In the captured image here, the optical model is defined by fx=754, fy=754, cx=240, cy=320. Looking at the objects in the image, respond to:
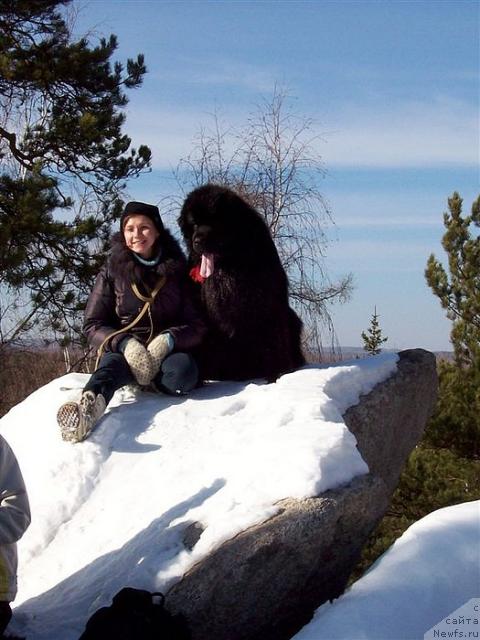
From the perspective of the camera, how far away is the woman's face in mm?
4730

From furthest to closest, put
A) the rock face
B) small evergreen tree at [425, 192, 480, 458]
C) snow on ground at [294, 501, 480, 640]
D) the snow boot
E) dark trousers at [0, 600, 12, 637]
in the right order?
small evergreen tree at [425, 192, 480, 458], the snow boot, the rock face, dark trousers at [0, 600, 12, 637], snow on ground at [294, 501, 480, 640]

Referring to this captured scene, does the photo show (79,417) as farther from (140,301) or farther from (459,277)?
(459,277)

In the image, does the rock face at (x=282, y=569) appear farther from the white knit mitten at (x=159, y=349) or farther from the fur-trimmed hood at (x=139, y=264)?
the fur-trimmed hood at (x=139, y=264)

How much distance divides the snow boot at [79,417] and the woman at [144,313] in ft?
0.55

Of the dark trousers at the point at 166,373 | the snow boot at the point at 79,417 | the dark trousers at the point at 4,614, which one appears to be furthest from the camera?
the dark trousers at the point at 166,373

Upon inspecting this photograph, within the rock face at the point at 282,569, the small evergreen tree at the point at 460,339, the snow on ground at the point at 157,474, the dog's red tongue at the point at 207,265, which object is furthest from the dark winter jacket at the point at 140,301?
the small evergreen tree at the point at 460,339

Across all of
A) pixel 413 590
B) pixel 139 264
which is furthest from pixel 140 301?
pixel 413 590

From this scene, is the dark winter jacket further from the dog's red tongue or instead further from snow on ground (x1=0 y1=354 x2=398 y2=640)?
snow on ground (x1=0 y1=354 x2=398 y2=640)

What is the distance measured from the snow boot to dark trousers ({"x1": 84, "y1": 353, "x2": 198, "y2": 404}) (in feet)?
0.63

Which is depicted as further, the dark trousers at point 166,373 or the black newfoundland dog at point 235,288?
the black newfoundland dog at point 235,288

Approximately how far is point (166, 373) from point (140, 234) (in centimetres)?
89

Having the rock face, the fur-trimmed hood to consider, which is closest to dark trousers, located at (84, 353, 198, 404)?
the fur-trimmed hood

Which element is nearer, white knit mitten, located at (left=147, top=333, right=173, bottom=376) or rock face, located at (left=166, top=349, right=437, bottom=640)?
rock face, located at (left=166, top=349, right=437, bottom=640)

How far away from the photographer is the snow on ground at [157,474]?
3.30 metres
